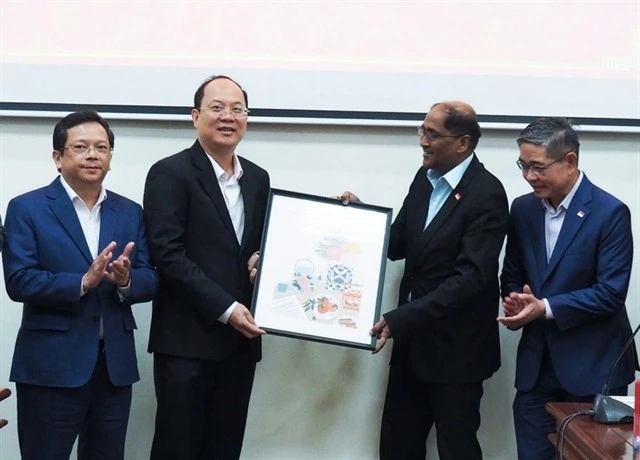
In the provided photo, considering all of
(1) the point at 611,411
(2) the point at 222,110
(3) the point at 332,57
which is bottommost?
(1) the point at 611,411

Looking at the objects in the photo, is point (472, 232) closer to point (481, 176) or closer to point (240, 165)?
point (481, 176)

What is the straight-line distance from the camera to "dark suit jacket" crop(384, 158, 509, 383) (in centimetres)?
247

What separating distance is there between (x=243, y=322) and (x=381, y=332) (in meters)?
0.45

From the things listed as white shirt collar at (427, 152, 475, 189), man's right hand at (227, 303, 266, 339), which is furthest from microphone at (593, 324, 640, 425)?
man's right hand at (227, 303, 266, 339)

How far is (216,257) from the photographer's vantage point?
2.47 meters

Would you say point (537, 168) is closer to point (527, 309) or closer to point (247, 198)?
point (527, 309)

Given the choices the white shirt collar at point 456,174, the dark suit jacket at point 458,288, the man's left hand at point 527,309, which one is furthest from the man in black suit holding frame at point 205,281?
the man's left hand at point 527,309

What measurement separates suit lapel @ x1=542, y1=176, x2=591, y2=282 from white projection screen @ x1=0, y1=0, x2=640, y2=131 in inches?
20.4

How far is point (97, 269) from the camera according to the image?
2256 millimetres

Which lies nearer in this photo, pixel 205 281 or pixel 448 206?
pixel 205 281

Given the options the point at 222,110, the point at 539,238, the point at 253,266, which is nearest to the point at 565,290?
the point at 539,238

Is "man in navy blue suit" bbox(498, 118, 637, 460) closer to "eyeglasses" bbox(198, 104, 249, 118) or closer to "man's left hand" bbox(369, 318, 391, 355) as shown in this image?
"man's left hand" bbox(369, 318, 391, 355)

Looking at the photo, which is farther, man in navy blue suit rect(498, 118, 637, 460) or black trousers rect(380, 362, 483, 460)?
black trousers rect(380, 362, 483, 460)

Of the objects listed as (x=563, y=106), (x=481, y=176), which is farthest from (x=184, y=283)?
(x=563, y=106)
